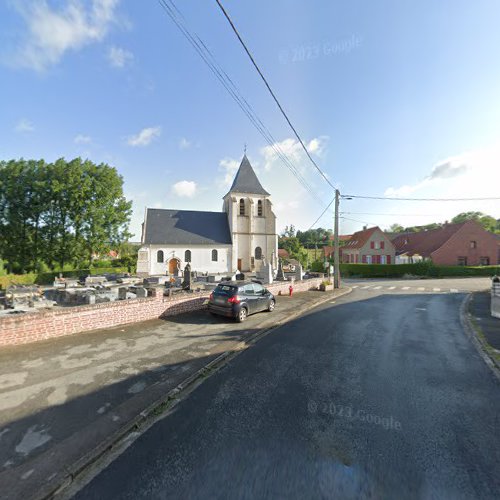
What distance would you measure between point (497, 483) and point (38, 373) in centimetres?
725

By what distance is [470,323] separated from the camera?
9766 millimetres

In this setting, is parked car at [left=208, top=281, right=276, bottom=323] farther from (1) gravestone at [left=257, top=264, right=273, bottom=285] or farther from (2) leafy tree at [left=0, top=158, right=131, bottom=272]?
(2) leafy tree at [left=0, top=158, right=131, bottom=272]

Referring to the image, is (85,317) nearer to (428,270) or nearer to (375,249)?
(428,270)

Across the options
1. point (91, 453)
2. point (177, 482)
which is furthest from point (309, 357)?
point (91, 453)

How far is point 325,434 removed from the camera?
347 cm

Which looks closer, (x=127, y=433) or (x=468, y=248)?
(x=127, y=433)

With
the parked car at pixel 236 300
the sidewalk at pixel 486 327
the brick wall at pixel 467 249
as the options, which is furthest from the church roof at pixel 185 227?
the brick wall at pixel 467 249

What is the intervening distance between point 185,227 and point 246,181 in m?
11.2

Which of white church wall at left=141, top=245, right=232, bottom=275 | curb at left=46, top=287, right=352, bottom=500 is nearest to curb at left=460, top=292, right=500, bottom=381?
curb at left=46, top=287, right=352, bottom=500

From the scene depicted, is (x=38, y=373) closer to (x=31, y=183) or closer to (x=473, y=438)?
(x=473, y=438)

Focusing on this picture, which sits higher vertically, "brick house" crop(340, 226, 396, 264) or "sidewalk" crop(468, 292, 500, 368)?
"brick house" crop(340, 226, 396, 264)

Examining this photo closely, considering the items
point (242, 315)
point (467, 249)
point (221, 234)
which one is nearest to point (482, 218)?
point (467, 249)

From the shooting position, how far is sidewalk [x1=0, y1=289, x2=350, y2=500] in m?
2.90

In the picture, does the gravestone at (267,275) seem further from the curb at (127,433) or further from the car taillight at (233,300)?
the curb at (127,433)
